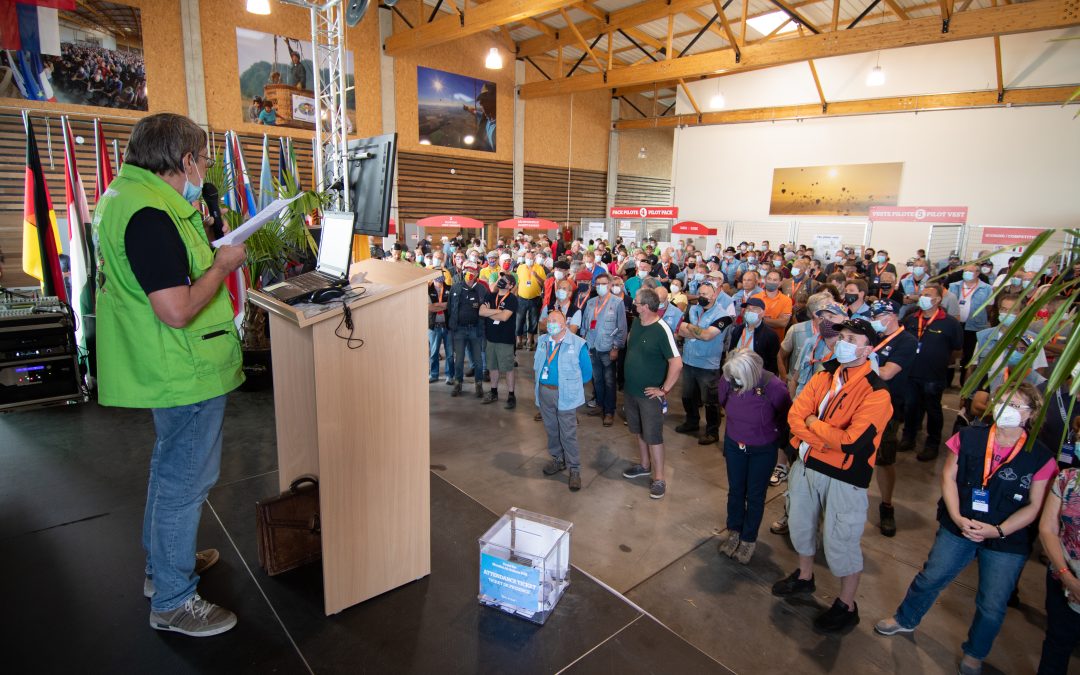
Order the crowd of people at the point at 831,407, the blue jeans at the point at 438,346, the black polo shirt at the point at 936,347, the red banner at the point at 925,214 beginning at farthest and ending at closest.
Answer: the red banner at the point at 925,214, the blue jeans at the point at 438,346, the black polo shirt at the point at 936,347, the crowd of people at the point at 831,407

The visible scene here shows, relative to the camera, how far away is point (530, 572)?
236cm

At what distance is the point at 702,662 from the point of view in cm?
230

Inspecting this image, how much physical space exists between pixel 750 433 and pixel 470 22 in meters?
11.6

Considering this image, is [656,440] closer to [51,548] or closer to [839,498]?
[839,498]

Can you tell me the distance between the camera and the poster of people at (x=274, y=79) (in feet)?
40.4

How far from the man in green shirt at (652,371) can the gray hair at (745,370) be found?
85cm

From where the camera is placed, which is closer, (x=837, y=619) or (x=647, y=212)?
(x=837, y=619)

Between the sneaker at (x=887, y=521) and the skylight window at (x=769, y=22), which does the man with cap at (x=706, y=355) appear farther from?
the skylight window at (x=769, y=22)

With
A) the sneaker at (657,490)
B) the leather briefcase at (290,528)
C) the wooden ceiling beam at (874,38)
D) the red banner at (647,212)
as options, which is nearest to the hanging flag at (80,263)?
the leather briefcase at (290,528)

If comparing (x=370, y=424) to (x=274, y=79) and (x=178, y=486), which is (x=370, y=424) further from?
(x=274, y=79)

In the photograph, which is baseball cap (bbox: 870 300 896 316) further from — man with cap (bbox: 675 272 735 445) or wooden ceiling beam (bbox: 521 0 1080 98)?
wooden ceiling beam (bbox: 521 0 1080 98)

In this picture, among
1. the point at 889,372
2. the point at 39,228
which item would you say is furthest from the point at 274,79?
the point at 889,372

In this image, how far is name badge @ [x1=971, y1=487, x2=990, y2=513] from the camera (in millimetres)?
2430

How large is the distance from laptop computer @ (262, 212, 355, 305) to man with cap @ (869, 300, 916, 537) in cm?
337
